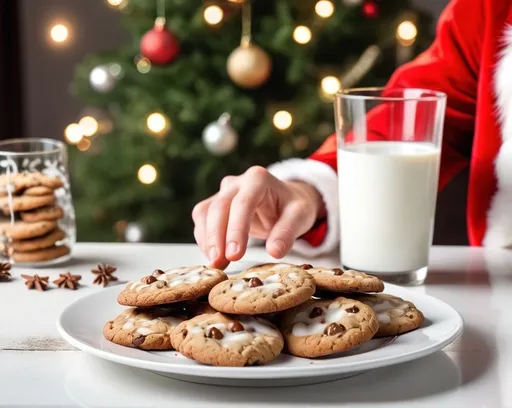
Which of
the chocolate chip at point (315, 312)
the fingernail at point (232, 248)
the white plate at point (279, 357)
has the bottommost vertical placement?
the white plate at point (279, 357)

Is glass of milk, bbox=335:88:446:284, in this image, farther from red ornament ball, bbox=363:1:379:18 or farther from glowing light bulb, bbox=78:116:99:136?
glowing light bulb, bbox=78:116:99:136

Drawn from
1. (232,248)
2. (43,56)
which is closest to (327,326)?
(232,248)

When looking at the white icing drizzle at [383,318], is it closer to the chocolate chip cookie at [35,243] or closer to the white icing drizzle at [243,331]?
the white icing drizzle at [243,331]

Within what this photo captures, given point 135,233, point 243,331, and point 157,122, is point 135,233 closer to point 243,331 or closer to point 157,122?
point 157,122

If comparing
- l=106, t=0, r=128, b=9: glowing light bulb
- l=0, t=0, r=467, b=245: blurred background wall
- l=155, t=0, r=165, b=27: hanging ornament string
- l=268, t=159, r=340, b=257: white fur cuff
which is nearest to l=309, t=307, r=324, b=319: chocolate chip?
l=268, t=159, r=340, b=257: white fur cuff

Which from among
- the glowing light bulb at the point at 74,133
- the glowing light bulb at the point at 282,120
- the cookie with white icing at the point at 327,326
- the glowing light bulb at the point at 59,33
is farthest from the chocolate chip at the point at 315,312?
the glowing light bulb at the point at 59,33
